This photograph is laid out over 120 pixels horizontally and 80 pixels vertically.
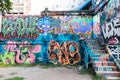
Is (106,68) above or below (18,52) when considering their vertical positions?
below

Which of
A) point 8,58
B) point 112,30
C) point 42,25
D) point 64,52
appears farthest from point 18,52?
point 112,30

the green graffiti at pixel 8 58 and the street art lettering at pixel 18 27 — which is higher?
the street art lettering at pixel 18 27

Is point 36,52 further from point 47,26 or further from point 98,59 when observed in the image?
point 98,59

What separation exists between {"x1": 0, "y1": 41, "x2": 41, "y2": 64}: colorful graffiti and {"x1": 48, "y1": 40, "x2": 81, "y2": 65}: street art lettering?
89 centimetres

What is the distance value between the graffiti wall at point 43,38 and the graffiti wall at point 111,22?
84.8 inches

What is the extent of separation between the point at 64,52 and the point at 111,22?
3.95 meters

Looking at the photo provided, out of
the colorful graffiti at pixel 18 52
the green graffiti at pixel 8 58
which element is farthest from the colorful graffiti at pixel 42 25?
the green graffiti at pixel 8 58

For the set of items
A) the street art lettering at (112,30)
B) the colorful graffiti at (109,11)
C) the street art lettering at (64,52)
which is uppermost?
the colorful graffiti at (109,11)

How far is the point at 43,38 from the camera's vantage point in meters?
15.8

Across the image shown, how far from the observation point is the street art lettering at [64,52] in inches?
610

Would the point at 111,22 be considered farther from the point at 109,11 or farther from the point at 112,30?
the point at 109,11

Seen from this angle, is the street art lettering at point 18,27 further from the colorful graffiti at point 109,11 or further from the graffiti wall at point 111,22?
the graffiti wall at point 111,22

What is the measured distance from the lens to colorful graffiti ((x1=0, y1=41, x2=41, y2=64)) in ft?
51.4

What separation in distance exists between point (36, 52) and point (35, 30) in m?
1.53
